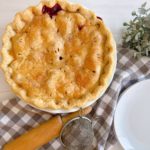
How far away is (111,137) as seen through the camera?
4.03ft

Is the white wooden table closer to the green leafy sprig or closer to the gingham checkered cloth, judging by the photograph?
the green leafy sprig

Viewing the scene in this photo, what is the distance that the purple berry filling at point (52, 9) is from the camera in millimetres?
1228

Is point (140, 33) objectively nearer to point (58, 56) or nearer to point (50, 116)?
point (58, 56)

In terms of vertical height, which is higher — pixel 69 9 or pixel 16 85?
pixel 69 9

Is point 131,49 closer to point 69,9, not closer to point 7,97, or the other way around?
point 69,9

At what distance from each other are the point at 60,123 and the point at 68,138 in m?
0.05

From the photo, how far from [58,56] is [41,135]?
22cm

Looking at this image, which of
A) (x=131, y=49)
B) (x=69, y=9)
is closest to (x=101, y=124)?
(x=131, y=49)

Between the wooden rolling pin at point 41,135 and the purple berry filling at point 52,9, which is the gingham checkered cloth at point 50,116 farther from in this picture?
the purple berry filling at point 52,9

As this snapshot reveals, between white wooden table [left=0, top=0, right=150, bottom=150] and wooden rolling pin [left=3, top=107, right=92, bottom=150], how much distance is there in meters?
0.28

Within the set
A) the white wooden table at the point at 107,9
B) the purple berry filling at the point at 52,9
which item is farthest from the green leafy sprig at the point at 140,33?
the purple berry filling at the point at 52,9

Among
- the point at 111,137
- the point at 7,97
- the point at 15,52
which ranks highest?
the point at 15,52

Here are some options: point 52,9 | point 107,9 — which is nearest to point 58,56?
point 52,9

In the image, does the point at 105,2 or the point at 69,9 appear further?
the point at 105,2
